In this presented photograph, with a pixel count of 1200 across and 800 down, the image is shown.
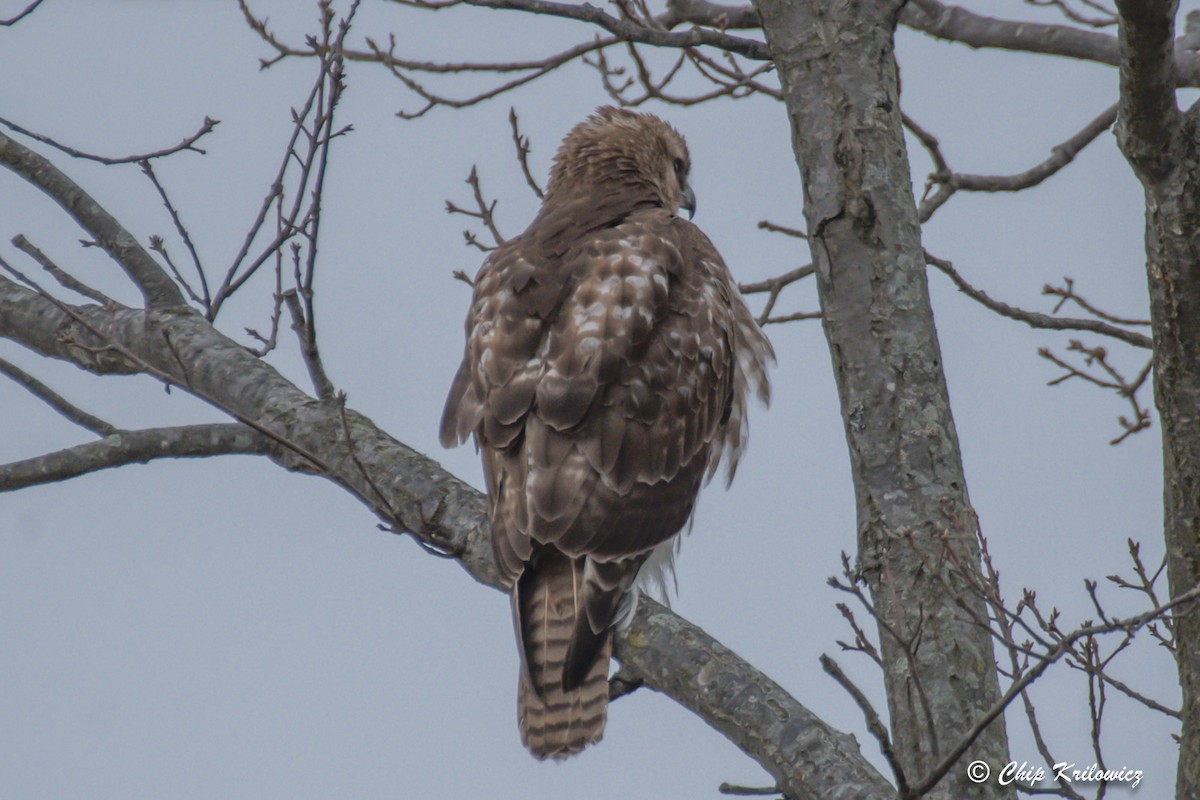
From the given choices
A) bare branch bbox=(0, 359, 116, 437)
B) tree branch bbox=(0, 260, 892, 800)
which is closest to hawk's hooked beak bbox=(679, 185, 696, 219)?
tree branch bbox=(0, 260, 892, 800)

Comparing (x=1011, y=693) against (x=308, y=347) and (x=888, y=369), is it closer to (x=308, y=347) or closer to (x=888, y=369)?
(x=888, y=369)

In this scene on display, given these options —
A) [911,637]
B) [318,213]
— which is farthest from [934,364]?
[318,213]

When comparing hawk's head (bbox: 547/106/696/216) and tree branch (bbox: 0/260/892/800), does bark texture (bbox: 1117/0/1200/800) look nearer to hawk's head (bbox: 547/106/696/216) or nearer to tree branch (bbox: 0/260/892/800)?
tree branch (bbox: 0/260/892/800)

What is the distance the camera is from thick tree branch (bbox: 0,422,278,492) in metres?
4.48

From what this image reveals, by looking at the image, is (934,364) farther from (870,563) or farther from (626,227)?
(626,227)

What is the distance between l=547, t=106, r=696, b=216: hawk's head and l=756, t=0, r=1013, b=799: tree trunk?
7.35 ft

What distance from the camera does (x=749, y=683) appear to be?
3.60 m

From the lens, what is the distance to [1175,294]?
3.59 metres

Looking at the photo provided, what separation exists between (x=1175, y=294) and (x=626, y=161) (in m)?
3.18

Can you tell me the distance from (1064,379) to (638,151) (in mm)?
2014

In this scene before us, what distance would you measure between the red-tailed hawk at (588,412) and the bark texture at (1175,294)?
152 centimetres

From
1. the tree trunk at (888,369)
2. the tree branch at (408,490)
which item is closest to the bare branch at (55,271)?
the tree branch at (408,490)

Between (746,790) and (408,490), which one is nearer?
(746,790)

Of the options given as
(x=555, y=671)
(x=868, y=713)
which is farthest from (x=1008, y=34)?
(x=868, y=713)
